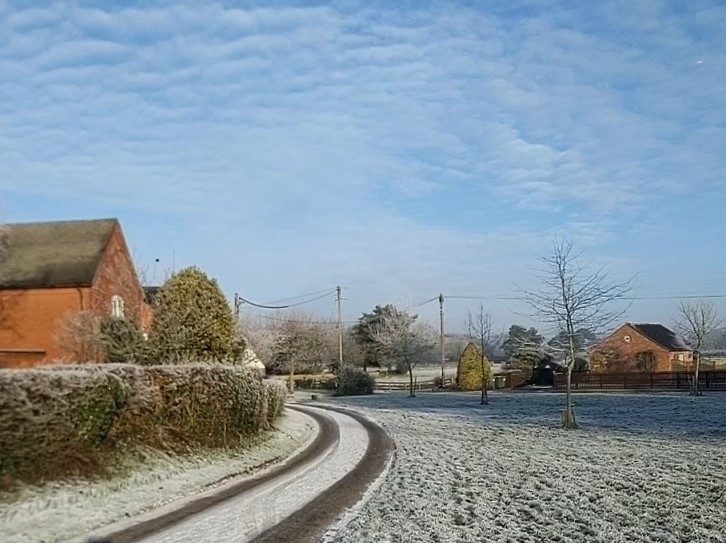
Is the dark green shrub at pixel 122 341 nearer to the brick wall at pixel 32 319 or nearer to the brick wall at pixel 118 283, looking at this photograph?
the brick wall at pixel 118 283

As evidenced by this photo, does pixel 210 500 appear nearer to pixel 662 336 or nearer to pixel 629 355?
pixel 629 355

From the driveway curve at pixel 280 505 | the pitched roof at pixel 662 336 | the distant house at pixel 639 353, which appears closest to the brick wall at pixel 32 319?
the driveway curve at pixel 280 505

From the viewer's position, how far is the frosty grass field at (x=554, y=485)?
893 centimetres

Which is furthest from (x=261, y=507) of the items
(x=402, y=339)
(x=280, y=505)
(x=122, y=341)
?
(x=402, y=339)

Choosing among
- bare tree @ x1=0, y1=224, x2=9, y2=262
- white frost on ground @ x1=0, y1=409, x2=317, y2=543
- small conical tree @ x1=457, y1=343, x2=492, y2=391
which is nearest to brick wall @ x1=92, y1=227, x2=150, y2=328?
bare tree @ x1=0, y1=224, x2=9, y2=262

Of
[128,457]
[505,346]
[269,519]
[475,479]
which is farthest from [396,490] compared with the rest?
[505,346]

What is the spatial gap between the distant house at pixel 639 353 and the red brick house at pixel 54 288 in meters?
38.1

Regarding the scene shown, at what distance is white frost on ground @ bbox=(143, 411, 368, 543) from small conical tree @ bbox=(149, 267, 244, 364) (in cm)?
693

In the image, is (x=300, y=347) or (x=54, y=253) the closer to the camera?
(x=54, y=253)

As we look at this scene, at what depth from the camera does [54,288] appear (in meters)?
32.5

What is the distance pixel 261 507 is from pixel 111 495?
2.39m

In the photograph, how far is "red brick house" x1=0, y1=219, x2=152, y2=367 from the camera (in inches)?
1275

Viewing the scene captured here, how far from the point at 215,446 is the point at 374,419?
536 inches

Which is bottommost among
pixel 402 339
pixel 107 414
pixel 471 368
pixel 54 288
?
pixel 471 368
